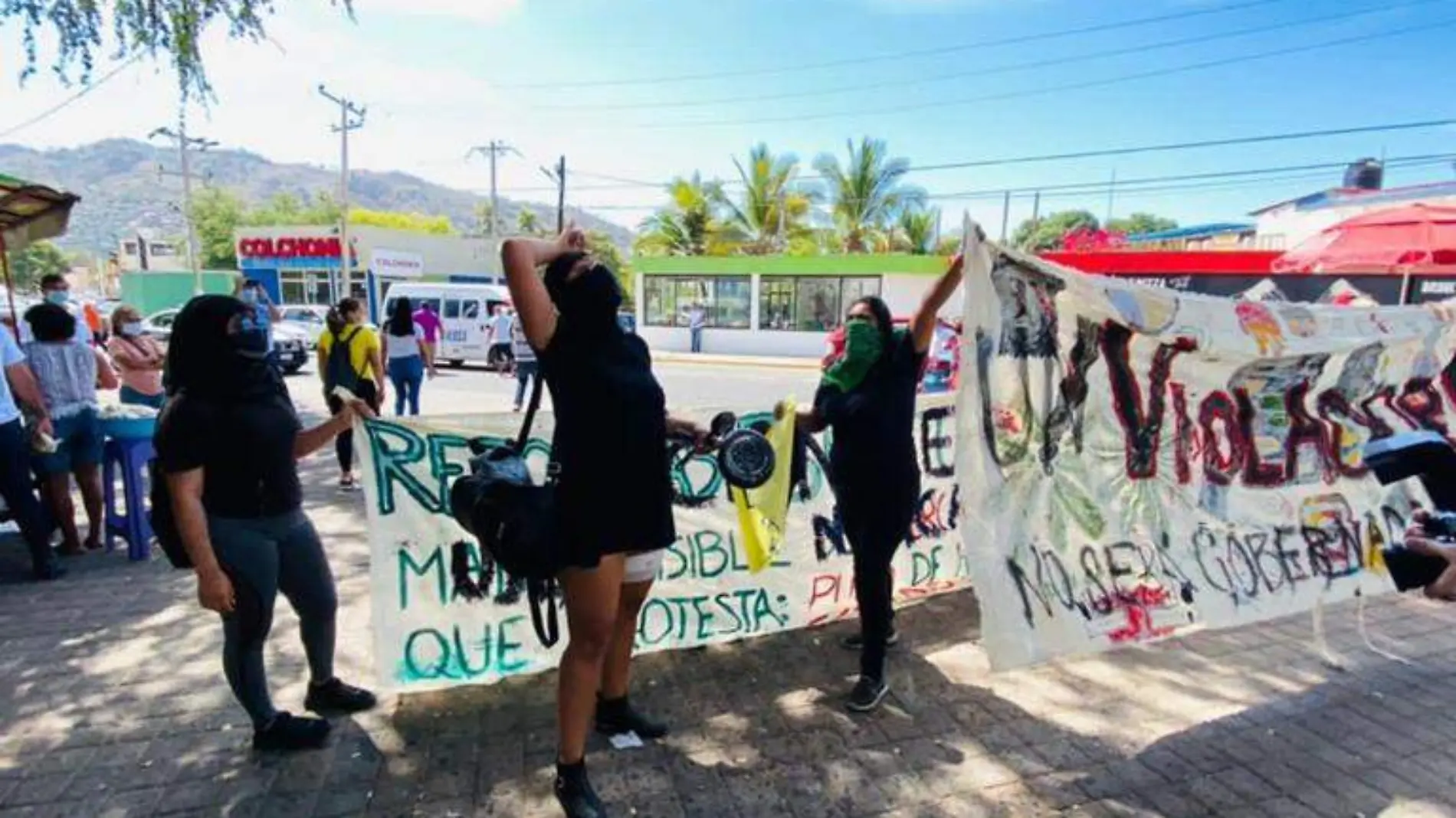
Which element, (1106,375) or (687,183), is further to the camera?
(687,183)

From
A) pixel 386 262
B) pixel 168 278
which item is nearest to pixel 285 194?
pixel 168 278

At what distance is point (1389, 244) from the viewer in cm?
791

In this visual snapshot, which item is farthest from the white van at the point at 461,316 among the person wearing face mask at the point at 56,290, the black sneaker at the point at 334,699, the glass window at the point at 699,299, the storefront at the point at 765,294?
the black sneaker at the point at 334,699

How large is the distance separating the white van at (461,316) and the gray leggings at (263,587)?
1584 cm

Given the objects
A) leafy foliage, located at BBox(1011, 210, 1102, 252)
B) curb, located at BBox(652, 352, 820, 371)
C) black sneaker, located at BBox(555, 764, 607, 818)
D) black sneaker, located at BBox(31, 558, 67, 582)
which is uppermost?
leafy foliage, located at BBox(1011, 210, 1102, 252)

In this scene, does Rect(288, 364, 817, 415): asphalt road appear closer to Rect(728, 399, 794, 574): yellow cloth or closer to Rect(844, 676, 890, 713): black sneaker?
Rect(728, 399, 794, 574): yellow cloth

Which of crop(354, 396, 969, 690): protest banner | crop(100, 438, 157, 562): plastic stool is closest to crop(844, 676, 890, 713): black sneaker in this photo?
crop(354, 396, 969, 690): protest banner

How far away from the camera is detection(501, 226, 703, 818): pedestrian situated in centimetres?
218

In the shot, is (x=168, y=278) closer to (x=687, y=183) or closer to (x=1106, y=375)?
(x=687, y=183)

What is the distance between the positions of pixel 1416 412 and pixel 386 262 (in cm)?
3513

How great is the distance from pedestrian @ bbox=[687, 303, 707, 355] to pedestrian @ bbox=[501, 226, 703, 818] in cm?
2157

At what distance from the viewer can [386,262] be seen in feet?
109

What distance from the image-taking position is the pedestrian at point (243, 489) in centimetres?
236

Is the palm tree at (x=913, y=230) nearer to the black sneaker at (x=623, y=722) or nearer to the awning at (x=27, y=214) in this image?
the awning at (x=27, y=214)
